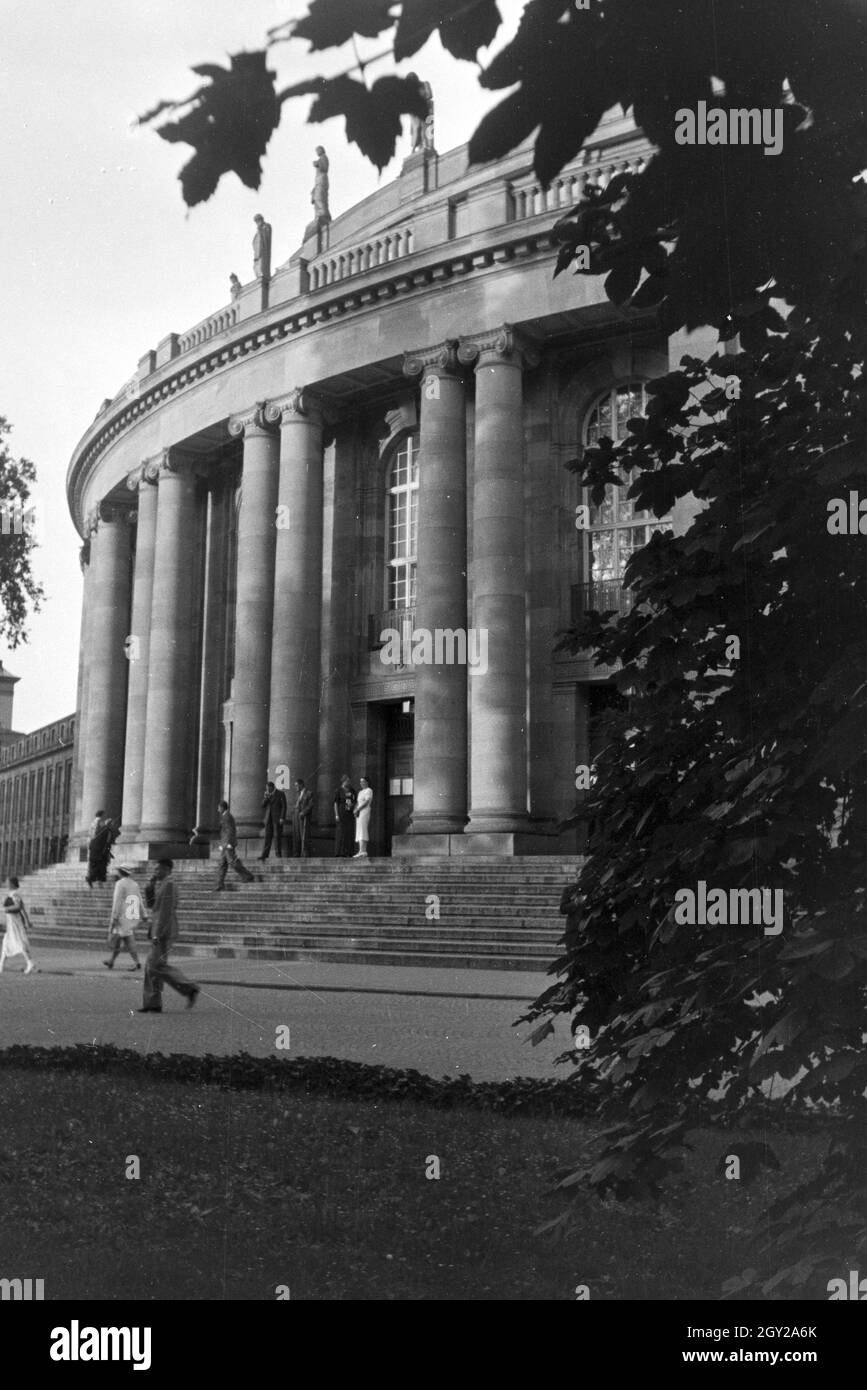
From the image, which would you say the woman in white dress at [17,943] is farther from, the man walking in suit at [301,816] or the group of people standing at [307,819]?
the man walking in suit at [301,816]

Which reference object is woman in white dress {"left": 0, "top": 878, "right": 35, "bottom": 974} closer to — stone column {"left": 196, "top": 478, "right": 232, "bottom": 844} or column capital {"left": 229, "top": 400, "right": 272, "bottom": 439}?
stone column {"left": 196, "top": 478, "right": 232, "bottom": 844}

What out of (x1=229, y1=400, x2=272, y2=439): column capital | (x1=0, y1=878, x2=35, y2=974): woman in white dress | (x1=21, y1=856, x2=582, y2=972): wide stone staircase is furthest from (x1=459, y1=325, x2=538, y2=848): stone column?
(x1=0, y1=878, x2=35, y2=974): woman in white dress

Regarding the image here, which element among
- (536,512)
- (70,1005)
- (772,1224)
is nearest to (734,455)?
(772,1224)

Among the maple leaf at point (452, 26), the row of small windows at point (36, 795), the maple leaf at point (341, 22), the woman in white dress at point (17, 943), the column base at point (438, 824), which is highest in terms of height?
the maple leaf at point (452, 26)

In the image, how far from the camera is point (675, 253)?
4.43 meters

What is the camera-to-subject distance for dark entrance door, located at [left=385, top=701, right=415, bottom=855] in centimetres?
3412

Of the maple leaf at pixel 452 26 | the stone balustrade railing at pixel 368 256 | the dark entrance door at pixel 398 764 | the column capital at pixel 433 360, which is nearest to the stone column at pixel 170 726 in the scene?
the stone balustrade railing at pixel 368 256

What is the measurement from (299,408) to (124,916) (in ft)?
92.9

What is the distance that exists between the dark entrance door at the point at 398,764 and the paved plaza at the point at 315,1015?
19.4 m

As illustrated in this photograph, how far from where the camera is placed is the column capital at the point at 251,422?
107 ft

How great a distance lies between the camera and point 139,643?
74.4 ft

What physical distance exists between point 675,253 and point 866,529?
123 centimetres

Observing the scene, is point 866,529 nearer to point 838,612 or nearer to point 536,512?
point 838,612

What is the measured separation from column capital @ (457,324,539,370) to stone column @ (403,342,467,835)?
1.75ft
